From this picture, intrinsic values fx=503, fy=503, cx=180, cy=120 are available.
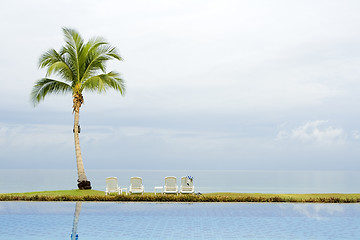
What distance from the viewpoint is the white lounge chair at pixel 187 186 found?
805 inches

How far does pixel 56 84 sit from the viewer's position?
78.5 feet

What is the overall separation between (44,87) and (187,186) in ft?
28.0

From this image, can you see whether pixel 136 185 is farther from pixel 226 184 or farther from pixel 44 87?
pixel 226 184

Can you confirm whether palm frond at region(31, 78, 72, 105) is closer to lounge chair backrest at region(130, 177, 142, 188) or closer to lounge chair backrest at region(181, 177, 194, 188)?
lounge chair backrest at region(130, 177, 142, 188)

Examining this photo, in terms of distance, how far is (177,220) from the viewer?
48.2 feet

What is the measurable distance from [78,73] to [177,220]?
11.4 m

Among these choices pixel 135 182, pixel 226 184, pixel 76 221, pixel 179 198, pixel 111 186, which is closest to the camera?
pixel 76 221

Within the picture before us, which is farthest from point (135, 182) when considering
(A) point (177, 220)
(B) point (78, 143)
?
(A) point (177, 220)

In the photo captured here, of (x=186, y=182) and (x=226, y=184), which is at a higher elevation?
(x=226, y=184)

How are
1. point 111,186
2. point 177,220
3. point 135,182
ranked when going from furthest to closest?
point 111,186
point 135,182
point 177,220

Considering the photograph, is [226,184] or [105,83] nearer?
[105,83]

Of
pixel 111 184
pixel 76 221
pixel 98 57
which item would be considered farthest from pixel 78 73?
pixel 76 221

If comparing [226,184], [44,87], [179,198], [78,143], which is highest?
[44,87]

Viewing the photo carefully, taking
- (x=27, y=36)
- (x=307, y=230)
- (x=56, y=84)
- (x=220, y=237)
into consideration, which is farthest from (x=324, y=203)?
(x=27, y=36)
